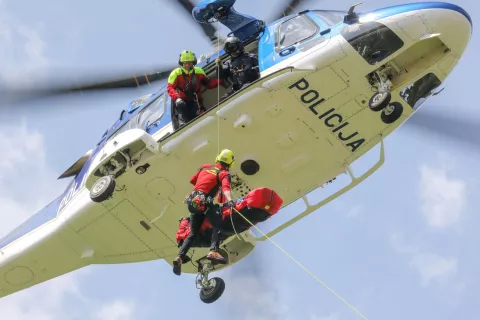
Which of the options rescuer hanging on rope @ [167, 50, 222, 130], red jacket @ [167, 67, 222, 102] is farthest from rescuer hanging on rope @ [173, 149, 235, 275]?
red jacket @ [167, 67, 222, 102]

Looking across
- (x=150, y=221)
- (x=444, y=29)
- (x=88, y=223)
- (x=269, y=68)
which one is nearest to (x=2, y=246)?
(x=88, y=223)

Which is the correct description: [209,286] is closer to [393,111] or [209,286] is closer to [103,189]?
[103,189]

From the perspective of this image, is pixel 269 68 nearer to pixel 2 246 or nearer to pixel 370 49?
pixel 370 49

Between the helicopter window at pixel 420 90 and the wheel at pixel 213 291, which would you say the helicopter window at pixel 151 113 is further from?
the helicopter window at pixel 420 90

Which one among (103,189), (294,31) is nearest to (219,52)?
(294,31)

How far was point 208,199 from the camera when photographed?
12336mm

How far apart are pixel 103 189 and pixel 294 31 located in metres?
4.07

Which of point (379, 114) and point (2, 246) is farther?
point (2, 246)

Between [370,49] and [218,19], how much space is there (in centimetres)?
332

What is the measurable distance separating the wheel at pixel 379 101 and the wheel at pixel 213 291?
138 inches

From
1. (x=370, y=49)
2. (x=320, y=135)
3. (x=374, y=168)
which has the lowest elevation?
(x=374, y=168)

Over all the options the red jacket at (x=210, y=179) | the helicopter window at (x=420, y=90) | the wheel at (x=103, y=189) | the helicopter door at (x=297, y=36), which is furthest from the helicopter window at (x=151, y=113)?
the helicopter window at (x=420, y=90)

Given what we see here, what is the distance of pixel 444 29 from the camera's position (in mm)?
13039

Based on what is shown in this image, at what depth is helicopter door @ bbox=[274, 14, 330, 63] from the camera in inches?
536
